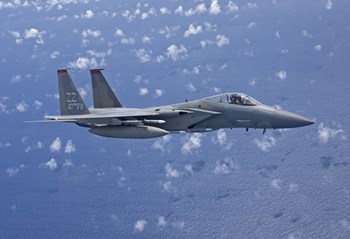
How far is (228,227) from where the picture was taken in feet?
258

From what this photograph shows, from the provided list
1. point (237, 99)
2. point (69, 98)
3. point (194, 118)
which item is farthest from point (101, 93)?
point (237, 99)

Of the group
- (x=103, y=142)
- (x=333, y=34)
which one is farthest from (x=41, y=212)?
(x=333, y=34)

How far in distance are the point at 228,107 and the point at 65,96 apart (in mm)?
11288

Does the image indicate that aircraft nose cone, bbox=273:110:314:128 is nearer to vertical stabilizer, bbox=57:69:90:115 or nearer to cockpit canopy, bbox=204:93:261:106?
cockpit canopy, bbox=204:93:261:106

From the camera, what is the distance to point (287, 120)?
827 inches

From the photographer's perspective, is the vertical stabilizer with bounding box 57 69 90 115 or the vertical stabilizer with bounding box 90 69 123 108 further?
the vertical stabilizer with bounding box 90 69 123 108

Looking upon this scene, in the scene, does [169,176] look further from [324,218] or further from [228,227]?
[324,218]

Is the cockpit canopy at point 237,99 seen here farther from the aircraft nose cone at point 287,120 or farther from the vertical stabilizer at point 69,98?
the vertical stabilizer at point 69,98

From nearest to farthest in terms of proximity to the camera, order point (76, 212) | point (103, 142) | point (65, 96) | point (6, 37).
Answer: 1. point (65, 96)
2. point (76, 212)
3. point (103, 142)
4. point (6, 37)

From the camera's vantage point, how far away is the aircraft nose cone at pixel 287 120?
816 inches

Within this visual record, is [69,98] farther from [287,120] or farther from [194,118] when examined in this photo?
[287,120]

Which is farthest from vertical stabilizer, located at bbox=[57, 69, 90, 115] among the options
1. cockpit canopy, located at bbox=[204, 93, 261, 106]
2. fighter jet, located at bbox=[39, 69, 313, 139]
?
cockpit canopy, located at bbox=[204, 93, 261, 106]

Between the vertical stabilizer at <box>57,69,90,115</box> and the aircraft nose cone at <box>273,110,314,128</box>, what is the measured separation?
12.5 m

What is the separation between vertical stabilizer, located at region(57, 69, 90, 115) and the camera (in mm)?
25797
